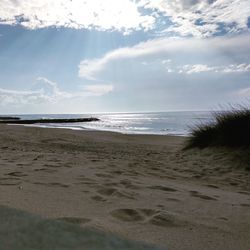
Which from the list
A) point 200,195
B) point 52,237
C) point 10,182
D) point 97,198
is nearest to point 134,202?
point 97,198

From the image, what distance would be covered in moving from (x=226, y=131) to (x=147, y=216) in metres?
6.05

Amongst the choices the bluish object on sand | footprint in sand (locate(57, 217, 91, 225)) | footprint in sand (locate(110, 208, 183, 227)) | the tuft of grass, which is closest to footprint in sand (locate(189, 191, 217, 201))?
footprint in sand (locate(110, 208, 183, 227))

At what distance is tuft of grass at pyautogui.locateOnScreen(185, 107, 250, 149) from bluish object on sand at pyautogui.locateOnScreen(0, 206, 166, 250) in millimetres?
6027

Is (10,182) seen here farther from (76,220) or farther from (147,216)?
(147,216)

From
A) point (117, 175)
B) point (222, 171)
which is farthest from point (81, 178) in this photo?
point (222, 171)

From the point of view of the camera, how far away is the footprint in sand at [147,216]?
2.69m

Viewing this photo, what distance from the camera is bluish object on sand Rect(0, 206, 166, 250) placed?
2070 millimetres

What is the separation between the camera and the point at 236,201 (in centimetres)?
385

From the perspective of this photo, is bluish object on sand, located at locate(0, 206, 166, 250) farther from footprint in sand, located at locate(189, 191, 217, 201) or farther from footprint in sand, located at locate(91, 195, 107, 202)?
footprint in sand, located at locate(189, 191, 217, 201)

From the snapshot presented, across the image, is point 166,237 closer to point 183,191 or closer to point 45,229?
point 45,229

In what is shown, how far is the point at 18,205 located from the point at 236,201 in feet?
8.13

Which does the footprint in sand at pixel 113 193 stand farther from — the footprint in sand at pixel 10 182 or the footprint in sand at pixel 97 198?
the footprint in sand at pixel 10 182

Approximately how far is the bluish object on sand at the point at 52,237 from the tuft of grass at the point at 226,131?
6.03m

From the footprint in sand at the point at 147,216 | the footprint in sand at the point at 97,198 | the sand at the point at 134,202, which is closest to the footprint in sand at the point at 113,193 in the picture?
the sand at the point at 134,202
